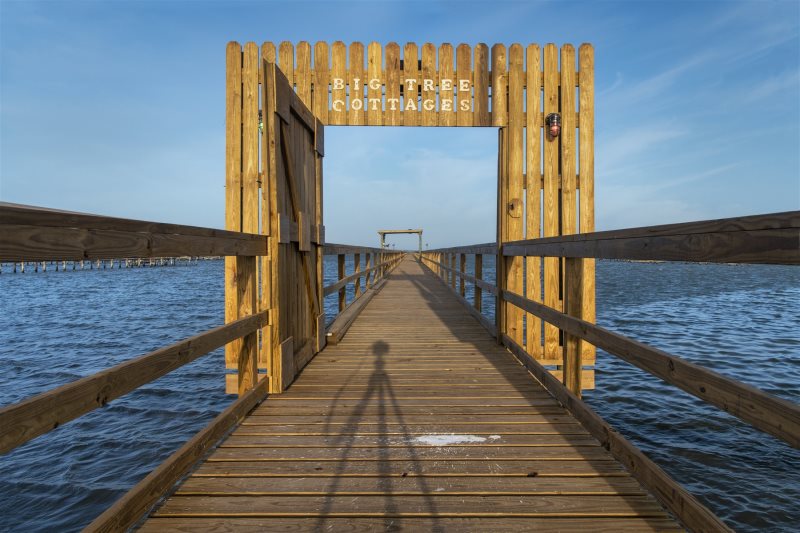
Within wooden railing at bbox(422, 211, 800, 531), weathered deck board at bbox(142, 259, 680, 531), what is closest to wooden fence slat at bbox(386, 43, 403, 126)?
wooden railing at bbox(422, 211, 800, 531)

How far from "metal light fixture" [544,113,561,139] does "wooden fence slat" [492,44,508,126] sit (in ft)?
1.96

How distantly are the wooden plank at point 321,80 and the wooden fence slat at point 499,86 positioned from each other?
2383 millimetres

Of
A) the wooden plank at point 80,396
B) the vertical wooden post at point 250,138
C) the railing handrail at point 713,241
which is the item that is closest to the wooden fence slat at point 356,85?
the vertical wooden post at point 250,138

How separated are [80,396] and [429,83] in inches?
229

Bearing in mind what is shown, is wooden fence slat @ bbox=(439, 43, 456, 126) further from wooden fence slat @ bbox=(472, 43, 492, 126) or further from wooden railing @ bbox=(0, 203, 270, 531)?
wooden railing @ bbox=(0, 203, 270, 531)

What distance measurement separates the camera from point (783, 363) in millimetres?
9648

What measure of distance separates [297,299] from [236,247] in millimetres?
1451

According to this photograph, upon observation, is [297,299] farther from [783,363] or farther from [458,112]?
[783,363]

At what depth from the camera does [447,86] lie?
20.3 feet

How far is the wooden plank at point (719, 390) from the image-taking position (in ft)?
4.09

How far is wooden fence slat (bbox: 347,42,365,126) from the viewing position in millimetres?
6137

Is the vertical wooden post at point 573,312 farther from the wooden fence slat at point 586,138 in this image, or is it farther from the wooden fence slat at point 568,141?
the wooden fence slat at point 586,138

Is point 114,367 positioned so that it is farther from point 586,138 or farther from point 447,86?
point 586,138

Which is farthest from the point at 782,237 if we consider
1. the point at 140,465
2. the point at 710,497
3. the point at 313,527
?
→ the point at 140,465
